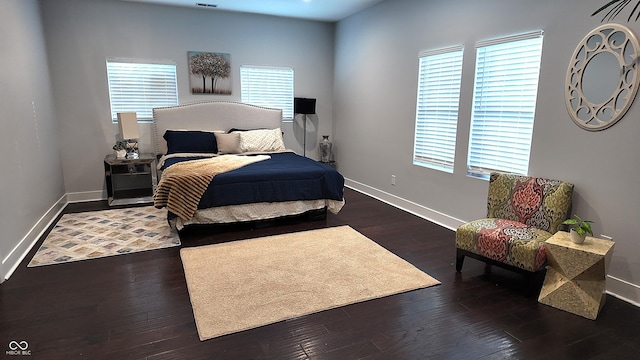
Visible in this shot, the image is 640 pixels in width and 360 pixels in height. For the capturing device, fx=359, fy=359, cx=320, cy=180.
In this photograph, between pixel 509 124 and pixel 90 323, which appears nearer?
pixel 90 323

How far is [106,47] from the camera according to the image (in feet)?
16.4

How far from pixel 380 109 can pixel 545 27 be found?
2452mm

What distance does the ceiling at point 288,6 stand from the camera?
5.01m

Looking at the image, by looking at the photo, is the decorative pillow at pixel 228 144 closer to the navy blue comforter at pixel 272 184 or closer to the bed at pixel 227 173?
the bed at pixel 227 173

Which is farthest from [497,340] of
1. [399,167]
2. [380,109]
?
[380,109]

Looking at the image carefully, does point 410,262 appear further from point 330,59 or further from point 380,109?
point 330,59

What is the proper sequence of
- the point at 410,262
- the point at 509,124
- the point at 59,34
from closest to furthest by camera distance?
the point at 410,262
the point at 509,124
the point at 59,34

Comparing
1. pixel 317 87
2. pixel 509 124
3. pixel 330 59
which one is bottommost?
pixel 509 124

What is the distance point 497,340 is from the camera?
6.97 ft

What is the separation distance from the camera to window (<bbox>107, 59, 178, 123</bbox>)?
5.13 metres

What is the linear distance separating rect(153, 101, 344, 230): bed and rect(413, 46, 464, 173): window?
1.17 metres

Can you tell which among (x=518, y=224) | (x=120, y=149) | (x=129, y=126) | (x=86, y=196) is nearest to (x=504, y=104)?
(x=518, y=224)

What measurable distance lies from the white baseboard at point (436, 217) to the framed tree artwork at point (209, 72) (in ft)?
8.59

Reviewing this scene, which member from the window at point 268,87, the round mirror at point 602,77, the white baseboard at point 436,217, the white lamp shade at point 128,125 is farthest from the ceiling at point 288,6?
the round mirror at point 602,77
